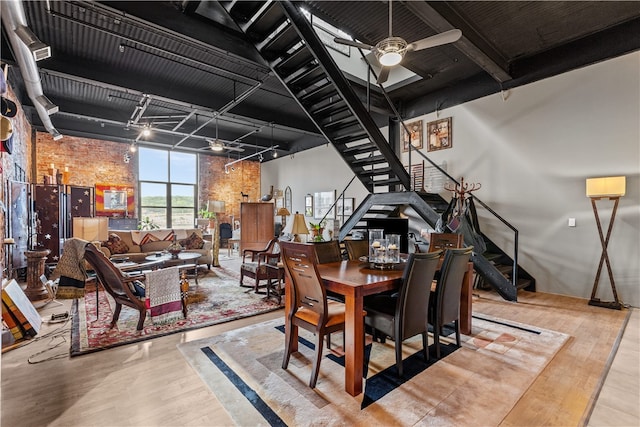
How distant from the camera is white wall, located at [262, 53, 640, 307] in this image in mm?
4195

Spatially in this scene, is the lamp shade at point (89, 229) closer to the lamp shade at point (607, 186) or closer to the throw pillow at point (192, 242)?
the throw pillow at point (192, 242)

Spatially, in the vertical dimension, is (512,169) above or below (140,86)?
below

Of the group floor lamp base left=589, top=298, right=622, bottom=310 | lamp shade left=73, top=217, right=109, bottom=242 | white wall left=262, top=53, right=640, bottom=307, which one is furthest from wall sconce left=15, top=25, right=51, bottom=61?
floor lamp base left=589, top=298, right=622, bottom=310

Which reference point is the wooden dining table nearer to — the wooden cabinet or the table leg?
the table leg

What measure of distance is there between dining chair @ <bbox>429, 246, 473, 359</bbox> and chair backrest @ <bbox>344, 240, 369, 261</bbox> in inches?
38.1

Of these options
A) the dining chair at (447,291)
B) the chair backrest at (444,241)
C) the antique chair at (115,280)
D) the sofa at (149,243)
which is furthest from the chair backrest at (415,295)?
the sofa at (149,243)

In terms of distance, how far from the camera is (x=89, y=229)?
423cm

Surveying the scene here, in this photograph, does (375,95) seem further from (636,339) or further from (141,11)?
(636,339)

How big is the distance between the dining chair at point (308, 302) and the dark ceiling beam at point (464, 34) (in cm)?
300

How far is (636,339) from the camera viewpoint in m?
3.12

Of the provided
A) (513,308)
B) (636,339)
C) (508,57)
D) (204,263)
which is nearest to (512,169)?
(508,57)

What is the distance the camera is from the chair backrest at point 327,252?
313cm

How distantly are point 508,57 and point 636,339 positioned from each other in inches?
174

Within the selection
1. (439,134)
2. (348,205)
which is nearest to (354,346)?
(439,134)
